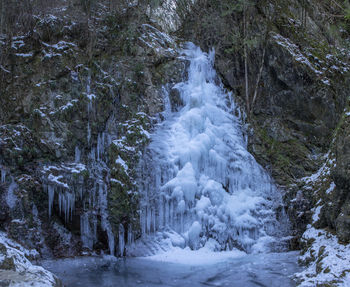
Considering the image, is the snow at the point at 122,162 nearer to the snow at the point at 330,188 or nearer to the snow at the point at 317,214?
the snow at the point at 317,214

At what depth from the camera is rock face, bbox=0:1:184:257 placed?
24.3 ft

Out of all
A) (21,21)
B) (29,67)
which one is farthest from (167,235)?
(21,21)

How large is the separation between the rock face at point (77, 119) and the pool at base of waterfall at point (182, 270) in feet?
2.98

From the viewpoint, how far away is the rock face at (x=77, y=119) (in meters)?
7.39

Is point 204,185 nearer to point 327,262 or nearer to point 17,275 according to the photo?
point 327,262

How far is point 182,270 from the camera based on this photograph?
235 inches

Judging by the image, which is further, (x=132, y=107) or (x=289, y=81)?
(x=289, y=81)

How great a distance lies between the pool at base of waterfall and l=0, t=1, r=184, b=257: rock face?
0.91 m

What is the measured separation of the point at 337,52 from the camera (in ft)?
37.7

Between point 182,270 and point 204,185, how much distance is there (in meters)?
2.48

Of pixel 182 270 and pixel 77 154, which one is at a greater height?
pixel 77 154

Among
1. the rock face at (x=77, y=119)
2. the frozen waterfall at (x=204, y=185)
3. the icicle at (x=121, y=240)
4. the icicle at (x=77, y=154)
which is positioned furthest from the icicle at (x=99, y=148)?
the icicle at (x=121, y=240)

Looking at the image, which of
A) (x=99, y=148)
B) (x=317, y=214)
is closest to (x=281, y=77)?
(x=317, y=214)

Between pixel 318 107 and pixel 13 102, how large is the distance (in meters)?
8.77
